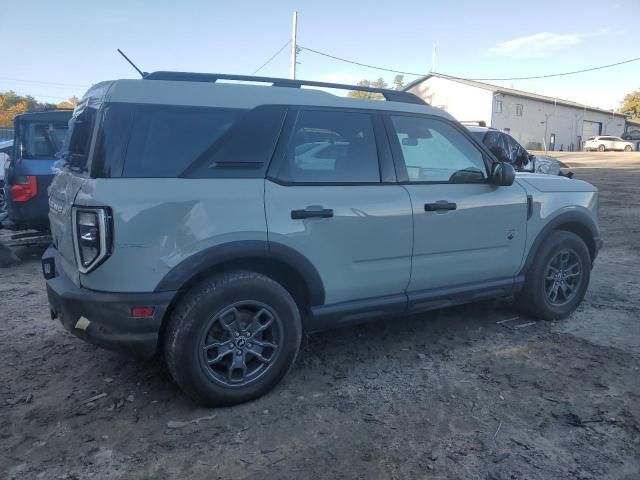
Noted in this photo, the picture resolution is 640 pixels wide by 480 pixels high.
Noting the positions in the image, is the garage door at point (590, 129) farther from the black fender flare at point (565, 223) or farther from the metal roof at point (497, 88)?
the black fender flare at point (565, 223)

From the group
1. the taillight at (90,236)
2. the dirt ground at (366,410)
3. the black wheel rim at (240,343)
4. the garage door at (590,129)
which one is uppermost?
the garage door at (590,129)

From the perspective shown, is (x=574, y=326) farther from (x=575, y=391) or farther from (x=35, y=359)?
(x=35, y=359)

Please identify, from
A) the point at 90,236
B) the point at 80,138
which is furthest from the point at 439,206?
the point at 80,138

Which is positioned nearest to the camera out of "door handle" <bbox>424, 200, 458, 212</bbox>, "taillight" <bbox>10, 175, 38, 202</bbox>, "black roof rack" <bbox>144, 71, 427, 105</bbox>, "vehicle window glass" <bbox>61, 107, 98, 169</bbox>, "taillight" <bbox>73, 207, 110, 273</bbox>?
"taillight" <bbox>73, 207, 110, 273</bbox>

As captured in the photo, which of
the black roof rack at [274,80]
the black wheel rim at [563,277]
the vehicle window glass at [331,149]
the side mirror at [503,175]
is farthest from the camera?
the black wheel rim at [563,277]

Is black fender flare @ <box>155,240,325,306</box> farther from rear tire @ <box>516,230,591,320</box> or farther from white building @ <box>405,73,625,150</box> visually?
white building @ <box>405,73,625,150</box>

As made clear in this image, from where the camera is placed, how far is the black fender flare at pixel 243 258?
9.64ft

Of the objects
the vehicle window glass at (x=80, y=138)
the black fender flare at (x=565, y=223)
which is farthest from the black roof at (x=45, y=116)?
the black fender flare at (x=565, y=223)

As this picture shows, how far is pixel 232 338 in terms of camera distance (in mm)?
3164

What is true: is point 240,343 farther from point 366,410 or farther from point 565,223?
point 565,223

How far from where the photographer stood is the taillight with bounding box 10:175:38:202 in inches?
264

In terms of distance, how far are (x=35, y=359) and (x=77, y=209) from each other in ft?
5.56

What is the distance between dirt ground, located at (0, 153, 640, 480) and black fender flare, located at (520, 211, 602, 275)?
66cm

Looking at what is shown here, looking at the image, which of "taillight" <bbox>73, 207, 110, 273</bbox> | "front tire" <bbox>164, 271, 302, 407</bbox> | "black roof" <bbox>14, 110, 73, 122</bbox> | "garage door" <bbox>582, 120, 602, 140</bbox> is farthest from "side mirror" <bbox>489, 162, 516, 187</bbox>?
"garage door" <bbox>582, 120, 602, 140</bbox>
